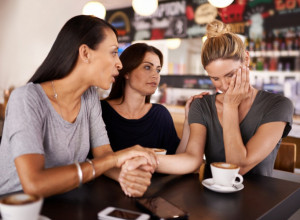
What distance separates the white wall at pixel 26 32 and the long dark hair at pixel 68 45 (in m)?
5.25

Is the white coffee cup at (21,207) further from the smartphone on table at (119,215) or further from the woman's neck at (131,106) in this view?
the woman's neck at (131,106)

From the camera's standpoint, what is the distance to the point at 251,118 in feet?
5.14

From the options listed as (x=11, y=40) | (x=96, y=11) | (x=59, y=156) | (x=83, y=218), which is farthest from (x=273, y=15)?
(x=11, y=40)

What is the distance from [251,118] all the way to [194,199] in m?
0.71

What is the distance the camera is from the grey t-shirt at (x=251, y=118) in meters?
1.49

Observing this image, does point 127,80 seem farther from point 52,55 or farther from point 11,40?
point 11,40

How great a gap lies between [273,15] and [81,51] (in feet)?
11.8

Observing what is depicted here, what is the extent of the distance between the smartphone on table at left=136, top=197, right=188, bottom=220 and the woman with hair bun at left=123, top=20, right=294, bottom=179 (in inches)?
14.0

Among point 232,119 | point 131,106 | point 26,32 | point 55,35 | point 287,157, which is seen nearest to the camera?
point 232,119

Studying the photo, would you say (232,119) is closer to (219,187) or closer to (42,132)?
(219,187)

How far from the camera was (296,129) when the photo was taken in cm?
361

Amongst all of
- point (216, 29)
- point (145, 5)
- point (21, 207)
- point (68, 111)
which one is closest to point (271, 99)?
point (216, 29)

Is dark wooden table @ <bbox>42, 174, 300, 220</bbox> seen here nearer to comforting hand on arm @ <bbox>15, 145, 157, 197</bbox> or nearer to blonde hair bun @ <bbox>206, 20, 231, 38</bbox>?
comforting hand on arm @ <bbox>15, 145, 157, 197</bbox>

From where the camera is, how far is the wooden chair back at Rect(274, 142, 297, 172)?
185 centimetres
